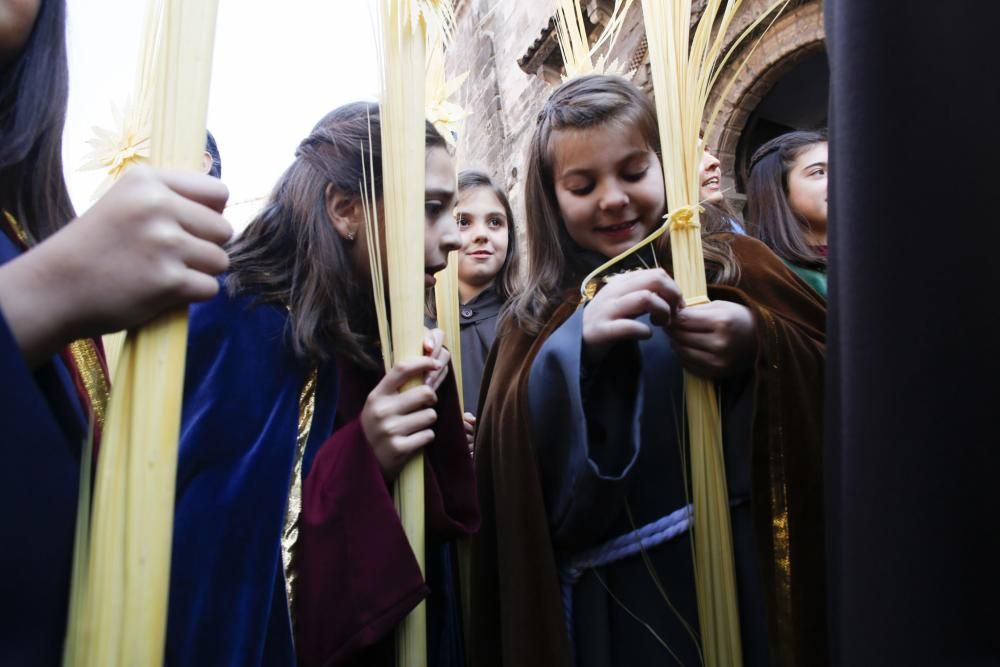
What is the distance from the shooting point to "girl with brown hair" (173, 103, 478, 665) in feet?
2.96

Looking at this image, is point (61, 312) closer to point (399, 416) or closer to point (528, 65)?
point (399, 416)

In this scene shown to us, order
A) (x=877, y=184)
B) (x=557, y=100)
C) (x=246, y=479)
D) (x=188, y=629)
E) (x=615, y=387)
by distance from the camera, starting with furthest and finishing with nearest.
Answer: (x=557, y=100) < (x=615, y=387) < (x=246, y=479) < (x=188, y=629) < (x=877, y=184)

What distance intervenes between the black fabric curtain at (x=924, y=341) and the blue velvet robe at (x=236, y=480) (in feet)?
2.39

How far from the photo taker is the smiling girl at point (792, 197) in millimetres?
1786

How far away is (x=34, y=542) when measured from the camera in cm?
54

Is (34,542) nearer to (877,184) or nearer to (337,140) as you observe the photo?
(877,184)

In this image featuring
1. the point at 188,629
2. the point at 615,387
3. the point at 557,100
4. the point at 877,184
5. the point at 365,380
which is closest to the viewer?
the point at 877,184

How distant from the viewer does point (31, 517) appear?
1.75 ft

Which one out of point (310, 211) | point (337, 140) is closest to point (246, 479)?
point (310, 211)

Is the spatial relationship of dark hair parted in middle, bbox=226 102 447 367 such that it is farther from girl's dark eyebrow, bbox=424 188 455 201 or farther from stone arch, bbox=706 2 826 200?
stone arch, bbox=706 2 826 200

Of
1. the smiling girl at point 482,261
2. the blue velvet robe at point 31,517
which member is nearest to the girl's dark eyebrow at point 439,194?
the blue velvet robe at point 31,517

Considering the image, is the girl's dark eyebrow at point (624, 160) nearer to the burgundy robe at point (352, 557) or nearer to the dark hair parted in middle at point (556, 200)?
the dark hair parted in middle at point (556, 200)

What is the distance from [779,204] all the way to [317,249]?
1335mm

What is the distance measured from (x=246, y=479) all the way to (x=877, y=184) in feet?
2.82
